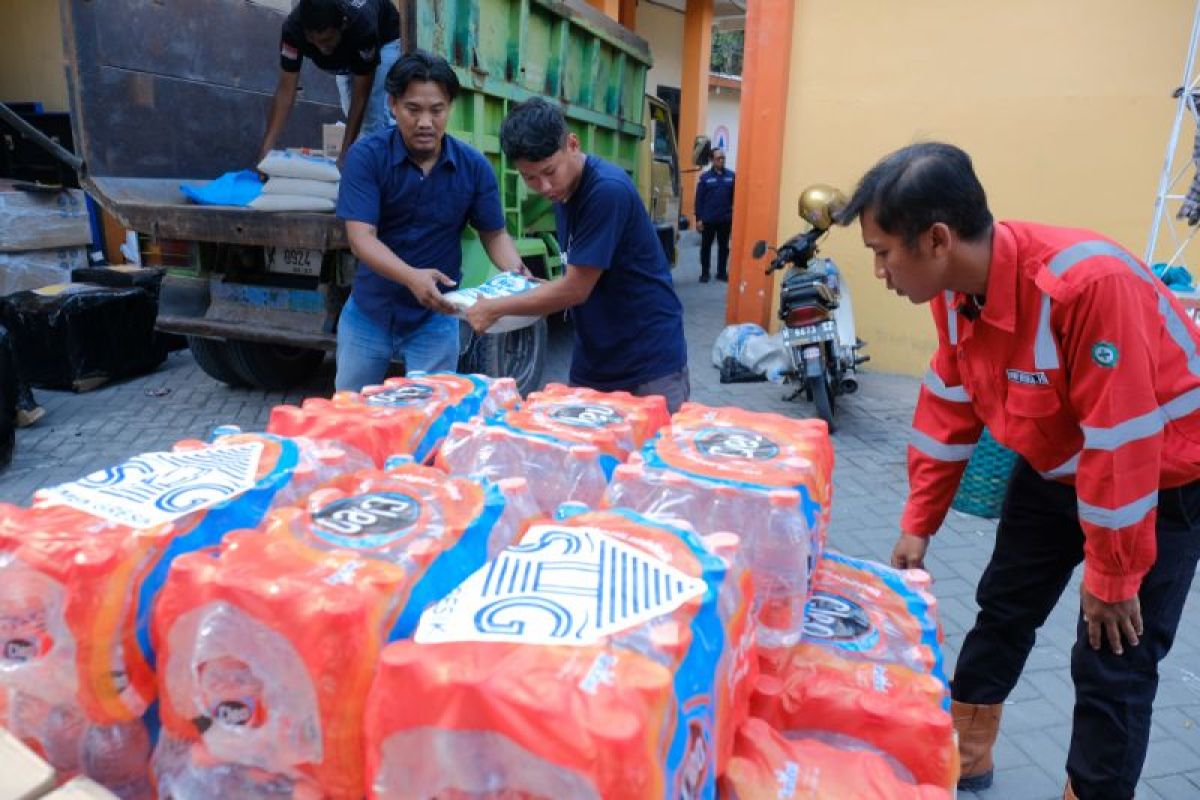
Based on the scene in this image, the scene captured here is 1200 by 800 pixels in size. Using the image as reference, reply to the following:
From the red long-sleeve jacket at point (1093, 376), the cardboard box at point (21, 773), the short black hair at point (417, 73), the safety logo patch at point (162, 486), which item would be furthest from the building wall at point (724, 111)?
the cardboard box at point (21, 773)

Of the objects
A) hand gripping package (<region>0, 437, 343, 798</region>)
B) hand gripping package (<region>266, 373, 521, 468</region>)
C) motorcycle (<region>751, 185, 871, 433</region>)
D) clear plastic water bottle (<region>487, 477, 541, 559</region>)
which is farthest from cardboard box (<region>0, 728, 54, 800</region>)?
motorcycle (<region>751, 185, 871, 433</region>)

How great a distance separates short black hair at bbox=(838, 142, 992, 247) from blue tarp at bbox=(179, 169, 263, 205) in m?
4.45

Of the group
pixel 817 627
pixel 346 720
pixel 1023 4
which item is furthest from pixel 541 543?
pixel 1023 4

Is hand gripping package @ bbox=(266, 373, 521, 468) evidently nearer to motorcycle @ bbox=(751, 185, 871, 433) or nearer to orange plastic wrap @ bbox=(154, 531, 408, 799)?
orange plastic wrap @ bbox=(154, 531, 408, 799)

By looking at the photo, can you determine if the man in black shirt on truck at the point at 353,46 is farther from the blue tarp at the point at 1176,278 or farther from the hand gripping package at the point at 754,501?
the blue tarp at the point at 1176,278

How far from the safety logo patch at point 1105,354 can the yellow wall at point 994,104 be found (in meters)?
4.69

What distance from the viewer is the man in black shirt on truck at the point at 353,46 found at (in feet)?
14.1

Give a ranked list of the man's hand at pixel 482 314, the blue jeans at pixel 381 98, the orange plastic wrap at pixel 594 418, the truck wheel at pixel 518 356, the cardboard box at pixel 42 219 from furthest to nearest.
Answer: the cardboard box at pixel 42 219
the truck wheel at pixel 518 356
the blue jeans at pixel 381 98
the man's hand at pixel 482 314
the orange plastic wrap at pixel 594 418

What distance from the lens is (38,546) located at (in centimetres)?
115

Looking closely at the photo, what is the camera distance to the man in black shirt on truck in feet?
14.1

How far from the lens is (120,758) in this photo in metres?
1.18

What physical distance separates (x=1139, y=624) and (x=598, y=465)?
3.92ft

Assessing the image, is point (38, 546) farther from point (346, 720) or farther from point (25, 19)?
point (25, 19)

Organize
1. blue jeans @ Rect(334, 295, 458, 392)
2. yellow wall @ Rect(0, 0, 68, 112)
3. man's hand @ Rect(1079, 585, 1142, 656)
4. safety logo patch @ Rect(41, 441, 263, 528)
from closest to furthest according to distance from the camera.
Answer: safety logo patch @ Rect(41, 441, 263, 528)
man's hand @ Rect(1079, 585, 1142, 656)
blue jeans @ Rect(334, 295, 458, 392)
yellow wall @ Rect(0, 0, 68, 112)
